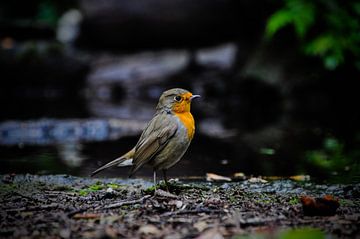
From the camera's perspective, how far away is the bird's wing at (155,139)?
13.8ft

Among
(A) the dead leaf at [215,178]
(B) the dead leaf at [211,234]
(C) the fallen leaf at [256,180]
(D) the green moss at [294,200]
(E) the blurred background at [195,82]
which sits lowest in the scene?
(B) the dead leaf at [211,234]

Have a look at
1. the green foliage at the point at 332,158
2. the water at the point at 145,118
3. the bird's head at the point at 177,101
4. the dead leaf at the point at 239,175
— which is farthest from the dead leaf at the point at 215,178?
the green foliage at the point at 332,158

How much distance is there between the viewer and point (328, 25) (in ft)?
37.3

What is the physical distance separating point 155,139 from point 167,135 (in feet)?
0.35

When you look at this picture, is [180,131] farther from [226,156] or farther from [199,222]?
[226,156]

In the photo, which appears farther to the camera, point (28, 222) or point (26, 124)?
point (26, 124)

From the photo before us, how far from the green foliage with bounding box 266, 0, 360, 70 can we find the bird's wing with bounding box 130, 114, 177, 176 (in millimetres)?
7097

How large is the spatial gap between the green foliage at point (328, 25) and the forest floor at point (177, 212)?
6780mm

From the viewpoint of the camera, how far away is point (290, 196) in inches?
161

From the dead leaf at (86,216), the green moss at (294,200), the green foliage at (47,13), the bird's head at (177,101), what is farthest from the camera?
the green foliage at (47,13)

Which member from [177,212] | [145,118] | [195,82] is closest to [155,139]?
[177,212]

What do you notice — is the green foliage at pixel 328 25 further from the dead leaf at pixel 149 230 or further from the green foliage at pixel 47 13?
the green foliage at pixel 47 13

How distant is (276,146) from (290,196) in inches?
131

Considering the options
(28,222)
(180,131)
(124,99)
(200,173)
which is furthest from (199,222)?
(124,99)
